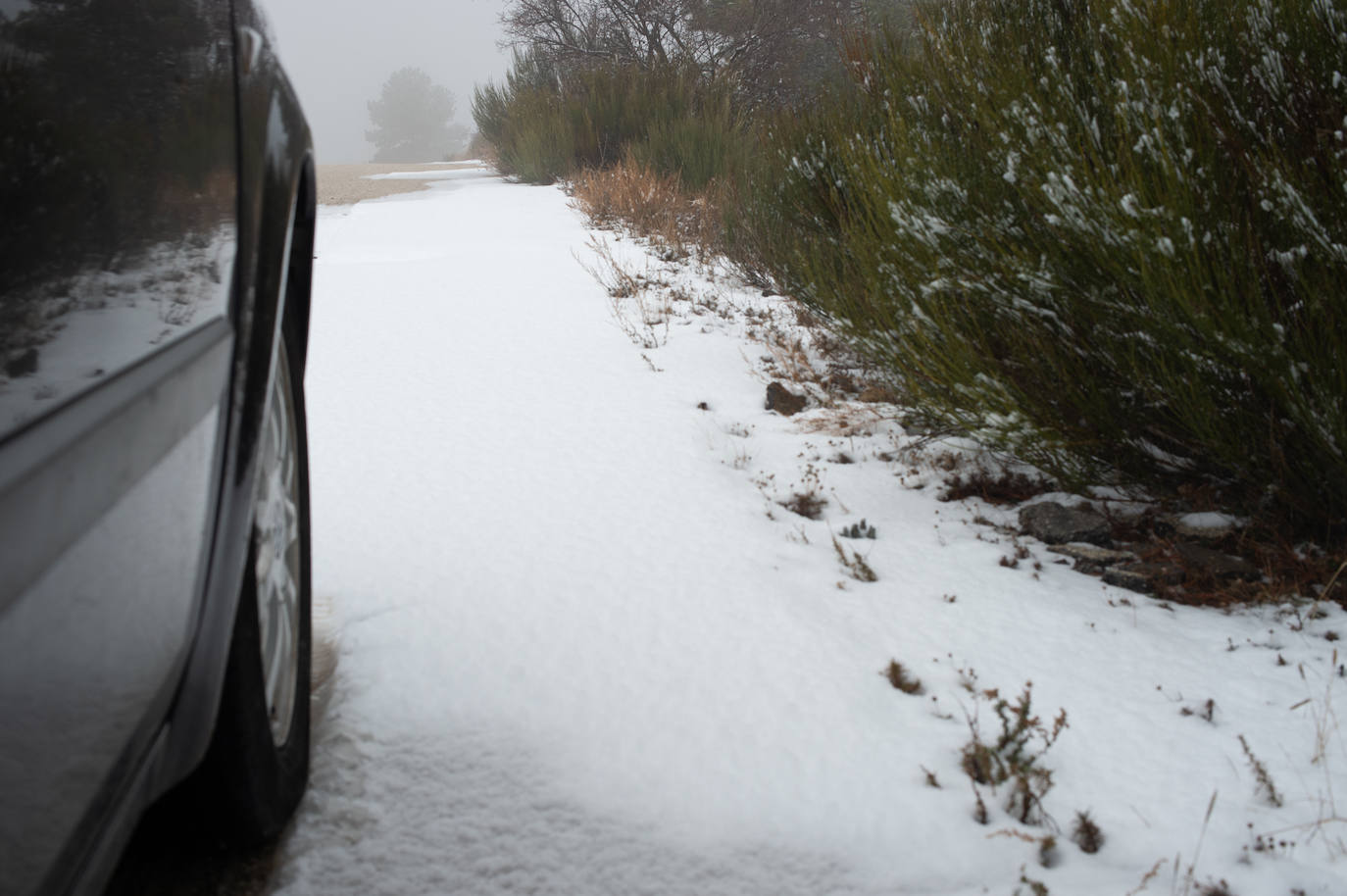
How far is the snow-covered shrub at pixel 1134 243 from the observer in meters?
2.18

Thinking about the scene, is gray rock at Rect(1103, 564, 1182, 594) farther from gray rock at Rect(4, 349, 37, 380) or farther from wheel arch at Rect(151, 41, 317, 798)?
gray rock at Rect(4, 349, 37, 380)

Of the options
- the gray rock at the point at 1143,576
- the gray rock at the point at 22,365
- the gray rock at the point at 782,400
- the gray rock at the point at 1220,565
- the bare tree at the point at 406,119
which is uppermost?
the bare tree at the point at 406,119

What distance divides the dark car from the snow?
18.5 inches

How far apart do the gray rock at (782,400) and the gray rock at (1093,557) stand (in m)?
1.64

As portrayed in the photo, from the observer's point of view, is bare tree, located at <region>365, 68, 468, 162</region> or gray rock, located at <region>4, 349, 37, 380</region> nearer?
gray rock, located at <region>4, 349, 37, 380</region>

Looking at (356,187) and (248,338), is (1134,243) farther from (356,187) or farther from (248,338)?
(356,187)

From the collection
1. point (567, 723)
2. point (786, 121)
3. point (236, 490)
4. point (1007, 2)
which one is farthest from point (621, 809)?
point (786, 121)

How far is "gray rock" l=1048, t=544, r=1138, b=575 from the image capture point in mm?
2660

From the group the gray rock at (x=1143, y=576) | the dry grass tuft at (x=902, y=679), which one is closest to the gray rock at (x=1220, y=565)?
the gray rock at (x=1143, y=576)

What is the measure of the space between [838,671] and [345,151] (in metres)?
148

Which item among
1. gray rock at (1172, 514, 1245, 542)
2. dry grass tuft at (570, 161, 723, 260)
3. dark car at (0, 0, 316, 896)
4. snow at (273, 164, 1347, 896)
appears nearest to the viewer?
dark car at (0, 0, 316, 896)

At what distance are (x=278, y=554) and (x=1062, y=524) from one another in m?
2.29

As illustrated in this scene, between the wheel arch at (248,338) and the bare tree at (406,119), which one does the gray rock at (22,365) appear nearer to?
the wheel arch at (248,338)

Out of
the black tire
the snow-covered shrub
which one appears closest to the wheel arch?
the black tire
